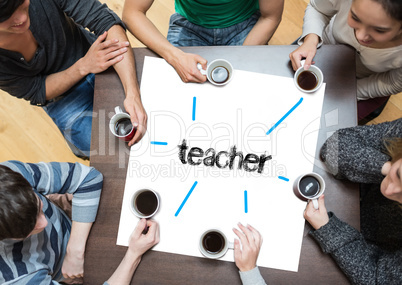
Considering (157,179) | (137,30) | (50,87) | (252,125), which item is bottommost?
(157,179)

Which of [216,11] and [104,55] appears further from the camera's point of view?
[216,11]

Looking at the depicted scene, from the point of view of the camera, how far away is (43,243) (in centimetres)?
89

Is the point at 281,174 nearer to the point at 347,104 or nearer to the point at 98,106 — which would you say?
the point at 347,104

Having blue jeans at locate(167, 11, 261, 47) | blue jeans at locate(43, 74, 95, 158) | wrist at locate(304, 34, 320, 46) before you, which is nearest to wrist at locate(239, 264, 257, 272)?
wrist at locate(304, 34, 320, 46)

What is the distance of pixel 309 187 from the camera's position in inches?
32.5

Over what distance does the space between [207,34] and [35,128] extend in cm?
119

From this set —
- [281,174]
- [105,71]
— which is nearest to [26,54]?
[105,71]

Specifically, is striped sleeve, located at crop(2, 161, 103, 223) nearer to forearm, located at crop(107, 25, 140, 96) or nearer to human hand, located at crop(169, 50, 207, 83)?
forearm, located at crop(107, 25, 140, 96)

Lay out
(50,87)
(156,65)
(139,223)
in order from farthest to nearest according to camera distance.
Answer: (50,87), (156,65), (139,223)

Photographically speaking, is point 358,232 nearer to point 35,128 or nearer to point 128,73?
point 128,73

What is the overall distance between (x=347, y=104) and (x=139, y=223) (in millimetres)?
741

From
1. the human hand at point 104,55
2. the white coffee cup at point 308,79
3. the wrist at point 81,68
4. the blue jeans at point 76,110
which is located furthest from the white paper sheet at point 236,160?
the blue jeans at point 76,110

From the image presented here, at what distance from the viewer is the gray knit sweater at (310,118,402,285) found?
77cm

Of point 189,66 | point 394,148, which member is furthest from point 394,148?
point 189,66
